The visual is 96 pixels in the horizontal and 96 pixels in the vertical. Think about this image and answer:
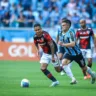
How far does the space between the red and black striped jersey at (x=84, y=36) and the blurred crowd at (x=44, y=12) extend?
10277mm

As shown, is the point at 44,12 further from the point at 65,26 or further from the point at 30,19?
the point at 65,26

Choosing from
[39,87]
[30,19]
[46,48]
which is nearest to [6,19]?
[30,19]

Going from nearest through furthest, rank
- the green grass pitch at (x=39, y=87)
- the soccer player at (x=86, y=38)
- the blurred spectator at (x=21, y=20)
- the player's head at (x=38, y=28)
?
the green grass pitch at (x=39, y=87)
the player's head at (x=38, y=28)
the soccer player at (x=86, y=38)
the blurred spectator at (x=21, y=20)

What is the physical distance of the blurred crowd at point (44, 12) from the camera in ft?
99.8

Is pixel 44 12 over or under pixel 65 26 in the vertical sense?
under

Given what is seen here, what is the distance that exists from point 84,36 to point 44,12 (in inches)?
463

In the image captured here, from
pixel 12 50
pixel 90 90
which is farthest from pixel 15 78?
pixel 12 50

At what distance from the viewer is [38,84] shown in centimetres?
1639

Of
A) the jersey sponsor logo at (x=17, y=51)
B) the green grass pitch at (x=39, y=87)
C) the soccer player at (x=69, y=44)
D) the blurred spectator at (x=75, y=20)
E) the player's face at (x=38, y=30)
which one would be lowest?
the jersey sponsor logo at (x=17, y=51)

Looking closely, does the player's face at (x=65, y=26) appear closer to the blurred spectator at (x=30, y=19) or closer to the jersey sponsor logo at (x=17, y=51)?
the jersey sponsor logo at (x=17, y=51)

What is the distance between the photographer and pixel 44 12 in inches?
1236

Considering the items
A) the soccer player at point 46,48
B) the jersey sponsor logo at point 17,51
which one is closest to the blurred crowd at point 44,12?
the jersey sponsor logo at point 17,51

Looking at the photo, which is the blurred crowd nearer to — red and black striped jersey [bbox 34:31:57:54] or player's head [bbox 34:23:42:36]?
red and black striped jersey [bbox 34:31:57:54]

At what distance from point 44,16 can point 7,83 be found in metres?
14.9
